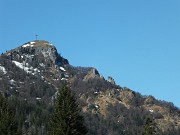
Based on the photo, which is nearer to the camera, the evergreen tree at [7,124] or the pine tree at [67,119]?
the pine tree at [67,119]

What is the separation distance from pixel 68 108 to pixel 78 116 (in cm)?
142

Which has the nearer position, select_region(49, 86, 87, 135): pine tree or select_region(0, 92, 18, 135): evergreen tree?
select_region(49, 86, 87, 135): pine tree

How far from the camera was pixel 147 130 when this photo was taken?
230 ft

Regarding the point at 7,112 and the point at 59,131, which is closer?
the point at 59,131

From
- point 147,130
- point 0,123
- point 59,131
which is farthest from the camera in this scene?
point 147,130

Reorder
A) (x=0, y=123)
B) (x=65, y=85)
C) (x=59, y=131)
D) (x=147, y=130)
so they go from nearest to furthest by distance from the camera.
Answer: (x=59, y=131), (x=65, y=85), (x=0, y=123), (x=147, y=130)

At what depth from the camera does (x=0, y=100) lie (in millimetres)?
67625

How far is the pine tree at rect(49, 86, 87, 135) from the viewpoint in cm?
5553

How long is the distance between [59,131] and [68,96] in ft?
15.4

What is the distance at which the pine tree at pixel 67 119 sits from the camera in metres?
55.5

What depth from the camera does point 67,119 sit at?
56.2 metres

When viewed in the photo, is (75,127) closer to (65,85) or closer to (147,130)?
(65,85)

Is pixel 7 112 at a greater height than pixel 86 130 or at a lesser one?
greater

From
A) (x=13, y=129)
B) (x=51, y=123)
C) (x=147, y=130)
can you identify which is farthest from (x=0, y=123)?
(x=147, y=130)
